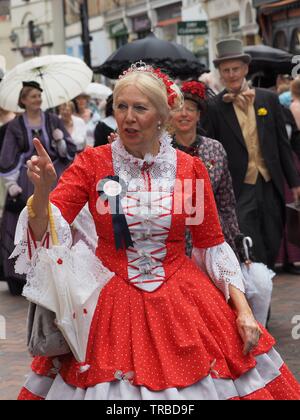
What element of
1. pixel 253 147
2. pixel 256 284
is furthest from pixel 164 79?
pixel 253 147

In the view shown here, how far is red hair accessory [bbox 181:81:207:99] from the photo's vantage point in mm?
6086

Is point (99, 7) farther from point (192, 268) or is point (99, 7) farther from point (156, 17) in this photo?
point (192, 268)

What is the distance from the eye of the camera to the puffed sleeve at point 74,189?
4000 mm

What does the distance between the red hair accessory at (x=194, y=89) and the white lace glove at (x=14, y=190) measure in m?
3.64

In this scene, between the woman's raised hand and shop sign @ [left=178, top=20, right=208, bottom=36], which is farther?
shop sign @ [left=178, top=20, right=208, bottom=36]

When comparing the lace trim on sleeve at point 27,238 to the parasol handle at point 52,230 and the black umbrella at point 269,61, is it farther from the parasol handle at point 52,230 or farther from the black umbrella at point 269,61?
the black umbrella at point 269,61

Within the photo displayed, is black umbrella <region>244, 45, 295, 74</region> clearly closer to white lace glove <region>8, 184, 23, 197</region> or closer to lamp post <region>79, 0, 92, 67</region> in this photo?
white lace glove <region>8, 184, 23, 197</region>

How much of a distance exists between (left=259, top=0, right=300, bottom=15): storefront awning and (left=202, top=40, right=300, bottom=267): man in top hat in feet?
43.1

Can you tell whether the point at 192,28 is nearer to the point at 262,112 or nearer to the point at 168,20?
the point at 168,20

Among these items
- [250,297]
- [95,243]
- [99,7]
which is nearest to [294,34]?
[250,297]

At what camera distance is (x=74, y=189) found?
13.3 ft

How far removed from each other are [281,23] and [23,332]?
49.4 feet

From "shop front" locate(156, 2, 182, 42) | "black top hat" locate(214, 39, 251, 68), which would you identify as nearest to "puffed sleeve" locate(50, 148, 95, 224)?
"black top hat" locate(214, 39, 251, 68)
